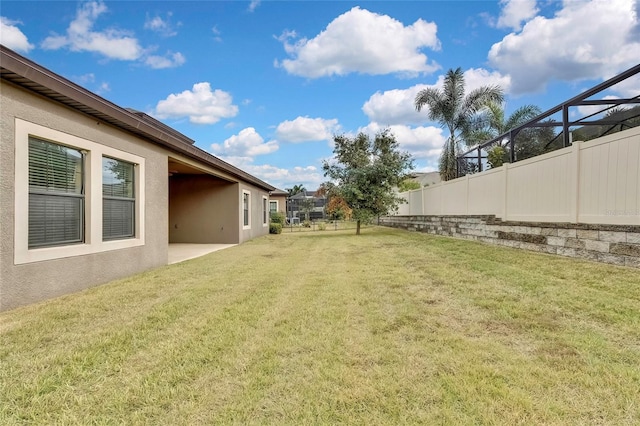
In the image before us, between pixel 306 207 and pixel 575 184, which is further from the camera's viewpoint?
pixel 306 207

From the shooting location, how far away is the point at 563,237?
6527 millimetres

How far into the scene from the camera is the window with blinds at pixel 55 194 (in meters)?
4.73

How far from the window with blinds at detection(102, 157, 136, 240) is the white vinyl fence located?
842 centimetres

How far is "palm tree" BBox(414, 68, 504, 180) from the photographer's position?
19.0 meters

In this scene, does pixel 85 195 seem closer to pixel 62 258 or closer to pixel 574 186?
pixel 62 258

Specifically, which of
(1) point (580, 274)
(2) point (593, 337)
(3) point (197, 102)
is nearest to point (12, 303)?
(2) point (593, 337)

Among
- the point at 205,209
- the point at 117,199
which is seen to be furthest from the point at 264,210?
the point at 117,199

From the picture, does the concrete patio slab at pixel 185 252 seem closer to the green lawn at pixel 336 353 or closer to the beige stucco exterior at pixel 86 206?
the beige stucco exterior at pixel 86 206

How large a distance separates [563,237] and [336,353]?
573 centimetres

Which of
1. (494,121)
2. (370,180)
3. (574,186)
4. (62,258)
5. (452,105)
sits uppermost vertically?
(452,105)

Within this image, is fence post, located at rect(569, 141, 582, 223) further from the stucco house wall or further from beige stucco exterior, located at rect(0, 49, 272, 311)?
the stucco house wall

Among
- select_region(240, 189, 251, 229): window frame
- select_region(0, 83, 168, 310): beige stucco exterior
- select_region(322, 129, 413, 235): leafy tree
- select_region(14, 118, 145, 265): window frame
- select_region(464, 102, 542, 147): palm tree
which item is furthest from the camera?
select_region(464, 102, 542, 147): palm tree

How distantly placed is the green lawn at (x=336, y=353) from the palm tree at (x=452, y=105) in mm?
15335

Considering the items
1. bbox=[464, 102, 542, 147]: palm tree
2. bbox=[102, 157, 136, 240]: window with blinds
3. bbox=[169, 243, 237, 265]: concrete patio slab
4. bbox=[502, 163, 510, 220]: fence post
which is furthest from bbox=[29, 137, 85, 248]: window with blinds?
bbox=[464, 102, 542, 147]: palm tree
